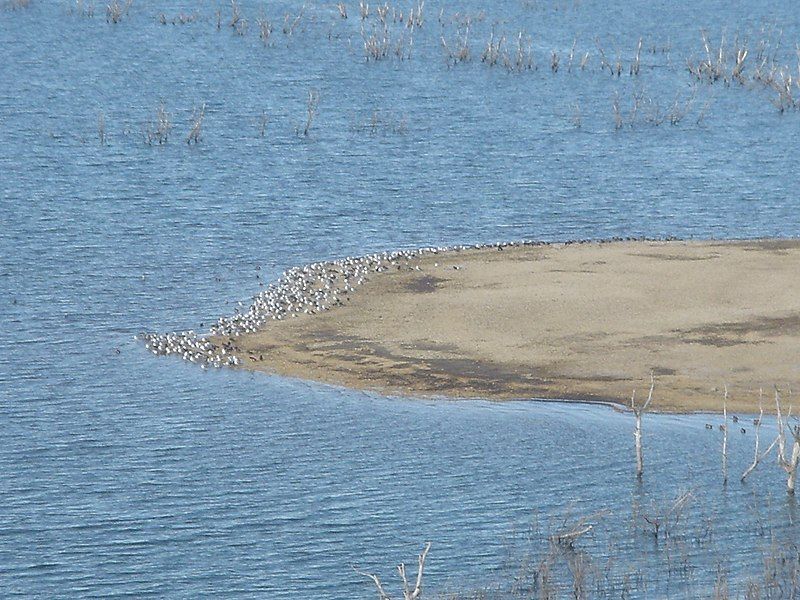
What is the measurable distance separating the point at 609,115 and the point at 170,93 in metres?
20.6

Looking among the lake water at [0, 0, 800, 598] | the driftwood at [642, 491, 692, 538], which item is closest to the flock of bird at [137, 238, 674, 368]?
the lake water at [0, 0, 800, 598]

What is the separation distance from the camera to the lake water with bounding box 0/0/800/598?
2867 cm

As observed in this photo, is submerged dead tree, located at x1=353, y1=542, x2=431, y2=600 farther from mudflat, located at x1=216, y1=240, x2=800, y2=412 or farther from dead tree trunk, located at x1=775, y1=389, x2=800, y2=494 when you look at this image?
mudflat, located at x1=216, y1=240, x2=800, y2=412

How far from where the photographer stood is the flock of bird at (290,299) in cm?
4016

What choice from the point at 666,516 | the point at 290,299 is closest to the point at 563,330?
the point at 290,299

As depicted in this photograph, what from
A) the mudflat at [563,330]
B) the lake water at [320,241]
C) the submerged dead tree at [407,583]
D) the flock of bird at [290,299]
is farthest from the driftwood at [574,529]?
the flock of bird at [290,299]

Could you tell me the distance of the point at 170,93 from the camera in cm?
7619

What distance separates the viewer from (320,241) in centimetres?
5159

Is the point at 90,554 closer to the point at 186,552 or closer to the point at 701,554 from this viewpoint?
the point at 186,552

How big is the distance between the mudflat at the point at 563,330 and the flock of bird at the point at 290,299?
39 cm

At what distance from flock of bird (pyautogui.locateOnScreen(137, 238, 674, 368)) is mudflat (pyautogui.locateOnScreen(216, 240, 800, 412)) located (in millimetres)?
393

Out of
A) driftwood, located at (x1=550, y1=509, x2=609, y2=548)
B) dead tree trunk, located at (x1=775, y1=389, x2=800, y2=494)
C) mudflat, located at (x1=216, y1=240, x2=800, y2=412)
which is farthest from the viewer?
mudflat, located at (x1=216, y1=240, x2=800, y2=412)

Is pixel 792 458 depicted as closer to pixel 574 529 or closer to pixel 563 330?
pixel 574 529

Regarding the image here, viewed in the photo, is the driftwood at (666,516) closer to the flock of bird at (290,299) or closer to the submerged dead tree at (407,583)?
the submerged dead tree at (407,583)
